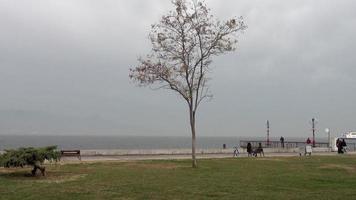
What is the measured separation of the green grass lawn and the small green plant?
1.69ft

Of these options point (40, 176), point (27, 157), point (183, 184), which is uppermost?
point (27, 157)

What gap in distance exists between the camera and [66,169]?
25.9 metres

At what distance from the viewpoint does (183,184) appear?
1938cm

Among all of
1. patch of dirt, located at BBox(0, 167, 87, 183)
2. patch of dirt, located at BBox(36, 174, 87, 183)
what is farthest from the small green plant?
patch of dirt, located at BBox(36, 174, 87, 183)

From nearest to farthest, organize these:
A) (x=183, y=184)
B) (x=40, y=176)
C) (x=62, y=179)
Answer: (x=183, y=184), (x=62, y=179), (x=40, y=176)

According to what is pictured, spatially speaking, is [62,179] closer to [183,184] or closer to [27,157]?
[27,157]

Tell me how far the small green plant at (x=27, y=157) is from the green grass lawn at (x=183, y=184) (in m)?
0.51

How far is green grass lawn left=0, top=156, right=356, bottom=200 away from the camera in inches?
648

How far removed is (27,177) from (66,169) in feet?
12.1

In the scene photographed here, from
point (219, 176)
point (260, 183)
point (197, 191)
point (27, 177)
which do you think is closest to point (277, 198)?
point (197, 191)

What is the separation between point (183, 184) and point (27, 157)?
7097 mm

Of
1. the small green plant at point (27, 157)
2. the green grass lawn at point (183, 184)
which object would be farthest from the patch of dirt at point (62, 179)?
the small green plant at point (27, 157)

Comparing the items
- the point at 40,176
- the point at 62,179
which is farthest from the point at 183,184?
the point at 40,176

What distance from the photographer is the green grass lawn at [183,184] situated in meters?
16.5
